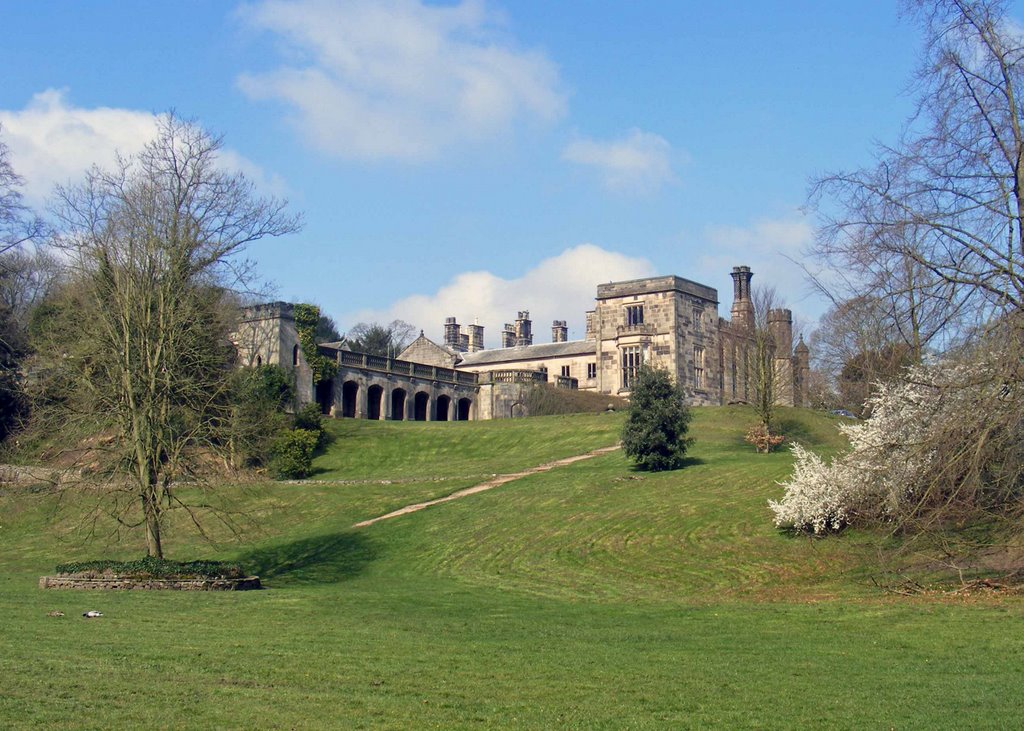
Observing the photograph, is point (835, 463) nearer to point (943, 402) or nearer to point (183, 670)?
point (943, 402)

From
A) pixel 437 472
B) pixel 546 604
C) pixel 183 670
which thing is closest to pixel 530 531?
pixel 546 604

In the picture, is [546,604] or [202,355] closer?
[546,604]

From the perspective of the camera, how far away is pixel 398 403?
67.9 meters

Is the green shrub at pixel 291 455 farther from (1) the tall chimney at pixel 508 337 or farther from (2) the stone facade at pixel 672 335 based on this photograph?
(1) the tall chimney at pixel 508 337

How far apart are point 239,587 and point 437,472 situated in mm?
20516

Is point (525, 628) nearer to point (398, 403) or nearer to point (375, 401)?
point (375, 401)

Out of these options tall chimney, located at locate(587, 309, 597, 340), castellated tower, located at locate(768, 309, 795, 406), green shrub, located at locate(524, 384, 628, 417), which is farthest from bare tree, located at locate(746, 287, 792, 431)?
tall chimney, located at locate(587, 309, 597, 340)

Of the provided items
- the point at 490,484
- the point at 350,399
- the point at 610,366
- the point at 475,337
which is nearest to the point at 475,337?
the point at 475,337

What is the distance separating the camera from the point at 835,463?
25188 millimetres

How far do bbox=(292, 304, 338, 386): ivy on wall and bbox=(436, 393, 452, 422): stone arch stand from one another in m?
11.8

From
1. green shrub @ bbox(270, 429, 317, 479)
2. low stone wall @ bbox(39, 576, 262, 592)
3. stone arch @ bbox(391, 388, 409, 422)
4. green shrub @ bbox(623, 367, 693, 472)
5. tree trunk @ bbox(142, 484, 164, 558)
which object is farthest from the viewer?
stone arch @ bbox(391, 388, 409, 422)

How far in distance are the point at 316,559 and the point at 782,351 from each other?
105 feet

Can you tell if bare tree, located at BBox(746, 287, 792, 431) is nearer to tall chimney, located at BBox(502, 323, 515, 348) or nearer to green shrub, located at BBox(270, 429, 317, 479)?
green shrub, located at BBox(270, 429, 317, 479)

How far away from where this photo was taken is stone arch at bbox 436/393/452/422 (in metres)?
69.6
